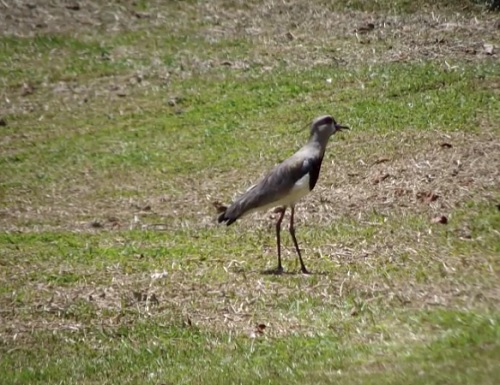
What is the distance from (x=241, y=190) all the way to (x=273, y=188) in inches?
111

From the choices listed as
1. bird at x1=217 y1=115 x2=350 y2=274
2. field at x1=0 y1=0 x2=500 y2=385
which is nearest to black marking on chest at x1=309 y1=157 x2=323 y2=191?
bird at x1=217 y1=115 x2=350 y2=274

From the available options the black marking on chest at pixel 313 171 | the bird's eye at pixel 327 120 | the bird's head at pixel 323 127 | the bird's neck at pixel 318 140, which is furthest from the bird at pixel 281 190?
the bird's eye at pixel 327 120

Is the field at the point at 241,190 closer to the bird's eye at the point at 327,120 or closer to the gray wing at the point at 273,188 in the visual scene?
the gray wing at the point at 273,188

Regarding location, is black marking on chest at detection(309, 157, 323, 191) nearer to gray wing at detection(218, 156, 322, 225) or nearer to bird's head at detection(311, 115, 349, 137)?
gray wing at detection(218, 156, 322, 225)

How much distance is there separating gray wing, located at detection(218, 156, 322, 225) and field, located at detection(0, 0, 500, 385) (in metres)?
0.50

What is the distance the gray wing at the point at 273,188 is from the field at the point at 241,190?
19.8 inches

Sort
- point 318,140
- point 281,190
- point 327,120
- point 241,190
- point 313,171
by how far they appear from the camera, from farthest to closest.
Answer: point 241,190 → point 327,120 → point 318,140 → point 313,171 → point 281,190

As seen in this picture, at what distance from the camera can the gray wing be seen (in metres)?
11.8

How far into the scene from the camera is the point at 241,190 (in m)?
14.6

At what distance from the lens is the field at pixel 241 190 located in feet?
30.7

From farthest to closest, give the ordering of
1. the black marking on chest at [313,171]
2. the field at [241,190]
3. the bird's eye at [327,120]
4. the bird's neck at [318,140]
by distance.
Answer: the bird's eye at [327,120] < the bird's neck at [318,140] < the black marking on chest at [313,171] < the field at [241,190]

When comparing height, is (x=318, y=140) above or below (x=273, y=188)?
above

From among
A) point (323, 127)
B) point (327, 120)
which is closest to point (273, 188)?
point (323, 127)

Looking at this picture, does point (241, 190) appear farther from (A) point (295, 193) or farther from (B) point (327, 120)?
(A) point (295, 193)
